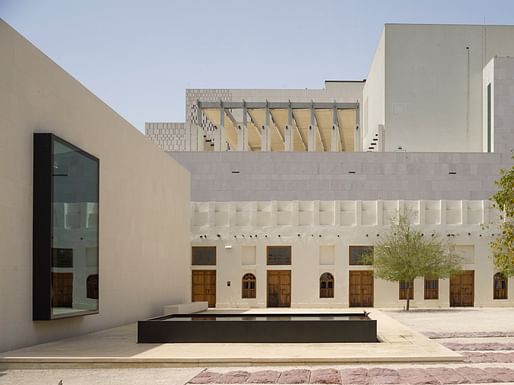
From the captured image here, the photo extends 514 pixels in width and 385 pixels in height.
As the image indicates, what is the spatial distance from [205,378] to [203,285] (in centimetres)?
2831

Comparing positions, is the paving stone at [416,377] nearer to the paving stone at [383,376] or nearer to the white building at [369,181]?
the paving stone at [383,376]

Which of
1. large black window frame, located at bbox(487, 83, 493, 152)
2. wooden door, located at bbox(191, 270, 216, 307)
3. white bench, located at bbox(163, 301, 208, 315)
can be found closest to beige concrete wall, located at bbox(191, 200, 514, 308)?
wooden door, located at bbox(191, 270, 216, 307)

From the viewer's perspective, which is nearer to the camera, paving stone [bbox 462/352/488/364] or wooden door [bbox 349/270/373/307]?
paving stone [bbox 462/352/488/364]

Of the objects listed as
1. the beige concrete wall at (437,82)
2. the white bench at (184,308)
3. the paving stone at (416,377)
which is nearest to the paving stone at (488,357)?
the paving stone at (416,377)

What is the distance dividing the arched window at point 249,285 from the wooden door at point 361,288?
5.19m

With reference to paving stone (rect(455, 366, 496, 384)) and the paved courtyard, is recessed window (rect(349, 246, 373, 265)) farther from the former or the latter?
paving stone (rect(455, 366, 496, 384))

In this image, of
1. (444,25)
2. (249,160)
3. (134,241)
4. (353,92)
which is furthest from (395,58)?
(134,241)

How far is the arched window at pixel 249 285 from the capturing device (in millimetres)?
42312

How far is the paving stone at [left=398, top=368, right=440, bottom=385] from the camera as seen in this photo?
544 inches

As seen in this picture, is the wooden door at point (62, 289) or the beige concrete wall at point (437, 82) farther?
the beige concrete wall at point (437, 82)

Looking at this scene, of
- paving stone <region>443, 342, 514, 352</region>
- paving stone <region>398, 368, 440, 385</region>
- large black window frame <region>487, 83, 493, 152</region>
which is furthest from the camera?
large black window frame <region>487, 83, 493, 152</region>

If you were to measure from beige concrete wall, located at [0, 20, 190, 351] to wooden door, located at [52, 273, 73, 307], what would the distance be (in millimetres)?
641

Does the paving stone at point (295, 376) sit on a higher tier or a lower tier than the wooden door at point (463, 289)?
higher

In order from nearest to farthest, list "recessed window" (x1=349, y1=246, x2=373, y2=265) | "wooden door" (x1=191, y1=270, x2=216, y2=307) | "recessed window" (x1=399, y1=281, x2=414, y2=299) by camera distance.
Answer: "recessed window" (x1=399, y1=281, x2=414, y2=299), "recessed window" (x1=349, y1=246, x2=373, y2=265), "wooden door" (x1=191, y1=270, x2=216, y2=307)
